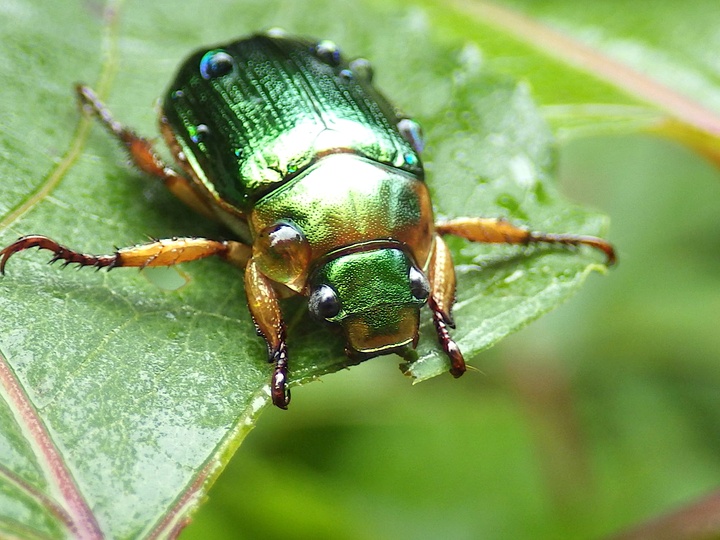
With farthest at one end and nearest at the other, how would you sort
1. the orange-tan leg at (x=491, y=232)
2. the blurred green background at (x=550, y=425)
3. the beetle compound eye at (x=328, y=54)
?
1. the blurred green background at (x=550, y=425)
2. the beetle compound eye at (x=328, y=54)
3. the orange-tan leg at (x=491, y=232)

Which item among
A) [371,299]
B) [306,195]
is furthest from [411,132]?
[371,299]

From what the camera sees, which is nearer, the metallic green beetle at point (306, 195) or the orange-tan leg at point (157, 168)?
the metallic green beetle at point (306, 195)

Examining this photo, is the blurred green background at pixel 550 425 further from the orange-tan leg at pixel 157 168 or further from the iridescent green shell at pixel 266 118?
the iridescent green shell at pixel 266 118

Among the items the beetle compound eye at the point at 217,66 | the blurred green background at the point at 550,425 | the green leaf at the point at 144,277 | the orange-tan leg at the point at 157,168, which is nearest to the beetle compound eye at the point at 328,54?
the beetle compound eye at the point at 217,66

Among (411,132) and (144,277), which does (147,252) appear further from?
(411,132)

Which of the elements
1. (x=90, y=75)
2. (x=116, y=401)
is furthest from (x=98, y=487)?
(x=90, y=75)

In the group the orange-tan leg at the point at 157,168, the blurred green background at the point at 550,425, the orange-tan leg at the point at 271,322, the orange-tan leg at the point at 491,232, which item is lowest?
the blurred green background at the point at 550,425

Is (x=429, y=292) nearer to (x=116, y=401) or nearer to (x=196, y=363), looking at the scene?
(x=196, y=363)
